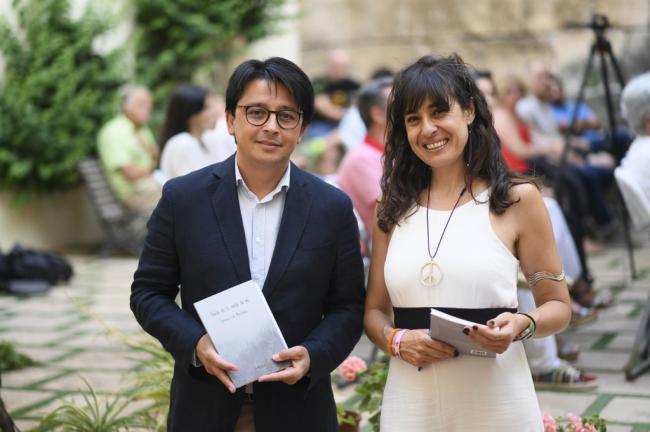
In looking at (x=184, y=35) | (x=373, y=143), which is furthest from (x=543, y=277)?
(x=184, y=35)

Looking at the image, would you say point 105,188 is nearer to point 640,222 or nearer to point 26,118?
point 26,118

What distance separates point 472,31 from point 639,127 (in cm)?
849

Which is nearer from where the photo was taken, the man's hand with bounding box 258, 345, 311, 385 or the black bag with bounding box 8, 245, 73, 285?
the man's hand with bounding box 258, 345, 311, 385

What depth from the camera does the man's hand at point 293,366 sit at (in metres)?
2.57

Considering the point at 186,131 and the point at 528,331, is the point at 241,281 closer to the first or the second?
the point at 528,331

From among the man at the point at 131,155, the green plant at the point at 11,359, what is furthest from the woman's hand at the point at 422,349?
the man at the point at 131,155

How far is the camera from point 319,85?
44.5 ft

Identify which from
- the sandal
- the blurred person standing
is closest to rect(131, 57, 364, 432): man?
the sandal

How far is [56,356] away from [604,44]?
4141 millimetres

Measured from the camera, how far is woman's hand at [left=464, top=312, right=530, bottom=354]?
2475mm

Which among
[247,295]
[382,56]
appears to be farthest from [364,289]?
[382,56]

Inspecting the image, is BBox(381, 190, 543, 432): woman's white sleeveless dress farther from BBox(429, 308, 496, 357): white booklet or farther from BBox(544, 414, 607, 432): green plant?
BBox(544, 414, 607, 432): green plant

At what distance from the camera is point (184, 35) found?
1302cm

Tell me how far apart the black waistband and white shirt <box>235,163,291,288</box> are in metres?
0.38
